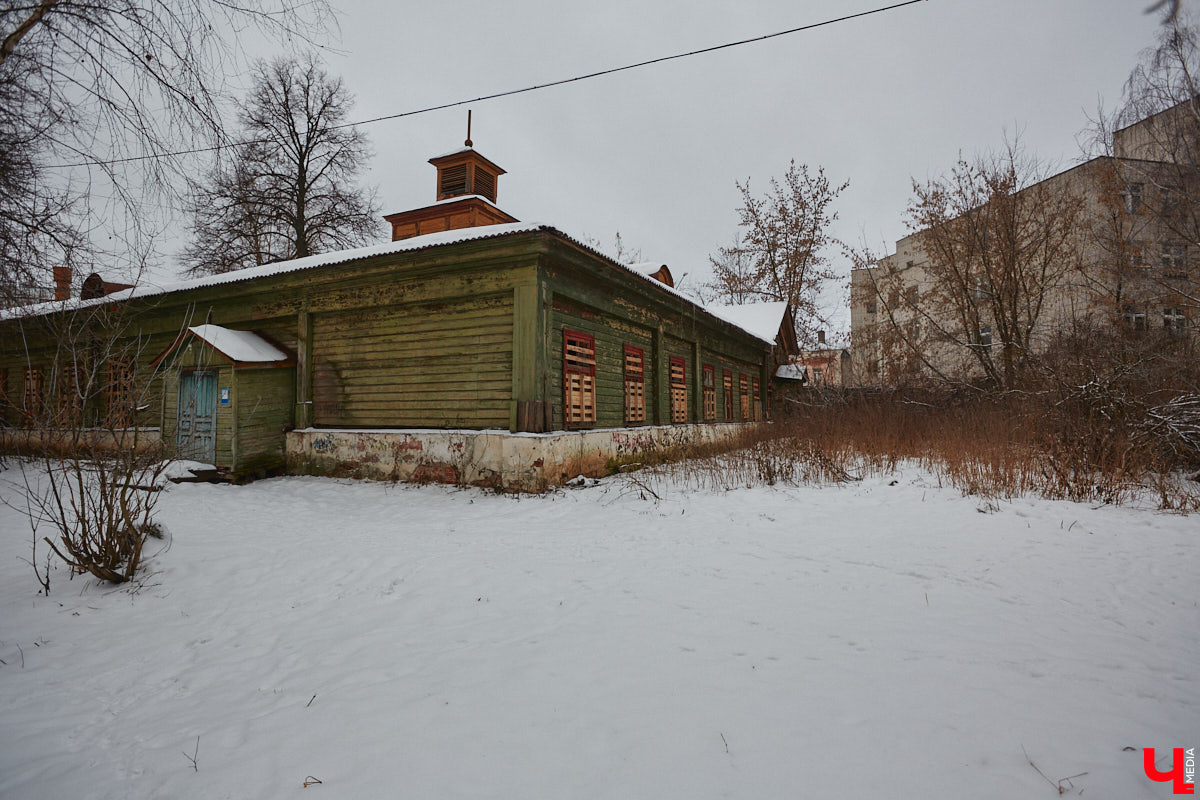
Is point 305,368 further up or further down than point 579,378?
further up

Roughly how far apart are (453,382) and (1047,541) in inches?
307

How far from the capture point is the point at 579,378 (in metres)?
9.22

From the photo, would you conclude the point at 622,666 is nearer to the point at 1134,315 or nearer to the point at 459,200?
the point at 459,200

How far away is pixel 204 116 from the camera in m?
4.14

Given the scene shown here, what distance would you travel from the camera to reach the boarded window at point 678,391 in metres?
12.9

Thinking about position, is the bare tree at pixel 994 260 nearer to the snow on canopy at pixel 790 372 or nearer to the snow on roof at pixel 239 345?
the snow on canopy at pixel 790 372

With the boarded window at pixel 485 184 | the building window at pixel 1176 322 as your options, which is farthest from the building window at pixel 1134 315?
the boarded window at pixel 485 184

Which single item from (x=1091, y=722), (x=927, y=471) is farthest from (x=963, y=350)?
(x=1091, y=722)

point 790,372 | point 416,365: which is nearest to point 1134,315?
point 790,372

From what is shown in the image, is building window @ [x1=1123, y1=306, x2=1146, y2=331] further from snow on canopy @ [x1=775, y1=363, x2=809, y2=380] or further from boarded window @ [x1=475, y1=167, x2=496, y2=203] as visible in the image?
boarded window @ [x1=475, y1=167, x2=496, y2=203]

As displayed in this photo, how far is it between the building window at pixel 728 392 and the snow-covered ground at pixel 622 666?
36.2ft

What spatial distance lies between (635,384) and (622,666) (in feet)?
29.2

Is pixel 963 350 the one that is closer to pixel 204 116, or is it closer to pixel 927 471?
pixel 927 471

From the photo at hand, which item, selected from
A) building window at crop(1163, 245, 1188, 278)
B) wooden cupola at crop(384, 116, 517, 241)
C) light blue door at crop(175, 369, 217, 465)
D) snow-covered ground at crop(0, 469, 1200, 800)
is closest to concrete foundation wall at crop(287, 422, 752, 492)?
light blue door at crop(175, 369, 217, 465)
